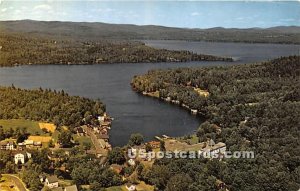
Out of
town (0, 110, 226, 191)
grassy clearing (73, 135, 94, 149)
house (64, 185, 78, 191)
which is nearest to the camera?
house (64, 185, 78, 191)

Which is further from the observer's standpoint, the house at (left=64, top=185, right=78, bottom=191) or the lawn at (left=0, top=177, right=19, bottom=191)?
the lawn at (left=0, top=177, right=19, bottom=191)

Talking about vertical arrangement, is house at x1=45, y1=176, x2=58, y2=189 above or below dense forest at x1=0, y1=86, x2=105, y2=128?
below

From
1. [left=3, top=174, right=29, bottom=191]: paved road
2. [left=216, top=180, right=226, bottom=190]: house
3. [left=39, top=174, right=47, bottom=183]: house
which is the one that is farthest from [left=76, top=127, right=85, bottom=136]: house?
[left=216, top=180, right=226, bottom=190]: house

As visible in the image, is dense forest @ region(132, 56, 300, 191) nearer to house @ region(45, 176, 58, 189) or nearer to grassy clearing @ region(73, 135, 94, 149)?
house @ region(45, 176, 58, 189)

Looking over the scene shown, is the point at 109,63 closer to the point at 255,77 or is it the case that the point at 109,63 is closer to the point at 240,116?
the point at 255,77

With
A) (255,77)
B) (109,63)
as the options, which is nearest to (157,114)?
(255,77)

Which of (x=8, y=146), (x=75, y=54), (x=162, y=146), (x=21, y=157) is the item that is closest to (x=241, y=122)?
(x=162, y=146)
